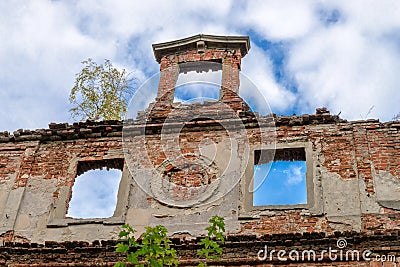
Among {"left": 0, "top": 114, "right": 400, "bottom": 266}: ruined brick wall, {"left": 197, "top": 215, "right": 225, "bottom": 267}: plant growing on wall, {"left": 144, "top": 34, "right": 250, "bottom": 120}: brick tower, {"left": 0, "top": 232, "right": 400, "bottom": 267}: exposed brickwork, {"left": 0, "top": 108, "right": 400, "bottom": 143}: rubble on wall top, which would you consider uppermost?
{"left": 144, "top": 34, "right": 250, "bottom": 120}: brick tower

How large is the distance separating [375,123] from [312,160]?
139 centimetres

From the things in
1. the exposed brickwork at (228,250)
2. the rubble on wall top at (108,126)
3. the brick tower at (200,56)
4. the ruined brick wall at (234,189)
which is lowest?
the exposed brickwork at (228,250)

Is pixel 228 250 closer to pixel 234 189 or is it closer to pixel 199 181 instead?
pixel 234 189

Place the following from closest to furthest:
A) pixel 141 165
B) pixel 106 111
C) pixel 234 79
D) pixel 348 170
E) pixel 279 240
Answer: pixel 279 240 < pixel 348 170 < pixel 141 165 < pixel 234 79 < pixel 106 111

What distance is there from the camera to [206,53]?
1436 cm

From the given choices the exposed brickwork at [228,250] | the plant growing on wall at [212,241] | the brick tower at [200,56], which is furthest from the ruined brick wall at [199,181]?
the plant growing on wall at [212,241]

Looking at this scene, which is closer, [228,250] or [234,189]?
[228,250]

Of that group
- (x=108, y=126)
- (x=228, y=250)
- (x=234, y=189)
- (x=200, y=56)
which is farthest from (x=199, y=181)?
(x=200, y=56)

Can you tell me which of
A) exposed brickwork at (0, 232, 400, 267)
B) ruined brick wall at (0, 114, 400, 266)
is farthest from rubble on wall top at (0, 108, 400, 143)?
exposed brickwork at (0, 232, 400, 267)

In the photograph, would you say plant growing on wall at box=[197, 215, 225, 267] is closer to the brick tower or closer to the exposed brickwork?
the exposed brickwork

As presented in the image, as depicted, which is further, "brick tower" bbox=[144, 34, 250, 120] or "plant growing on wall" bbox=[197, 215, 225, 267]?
"brick tower" bbox=[144, 34, 250, 120]

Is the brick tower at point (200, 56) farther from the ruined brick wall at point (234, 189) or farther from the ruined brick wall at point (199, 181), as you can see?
the ruined brick wall at point (234, 189)

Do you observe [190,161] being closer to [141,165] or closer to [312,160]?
[141,165]

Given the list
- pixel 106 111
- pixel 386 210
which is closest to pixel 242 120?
pixel 386 210
